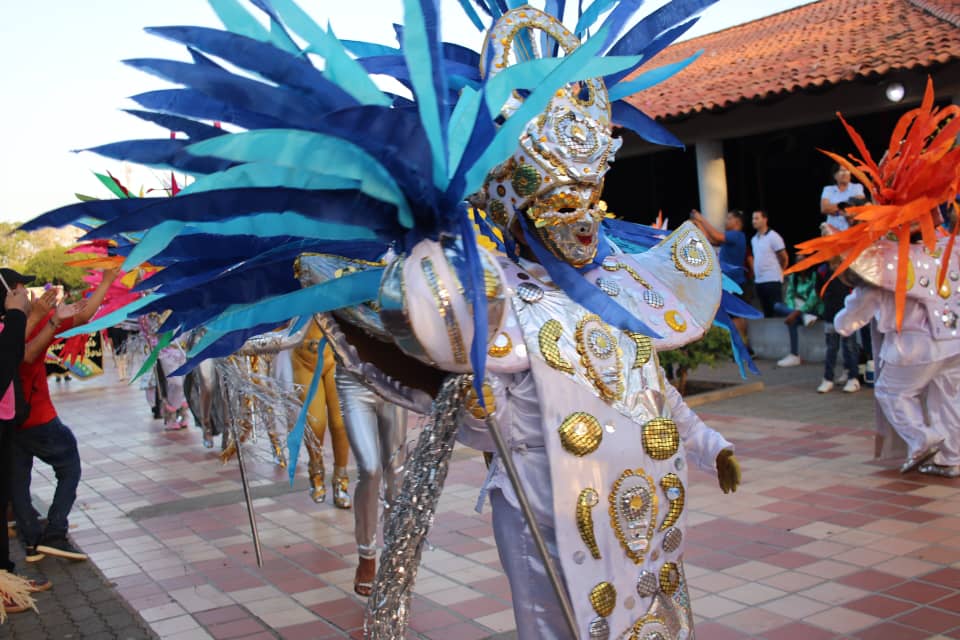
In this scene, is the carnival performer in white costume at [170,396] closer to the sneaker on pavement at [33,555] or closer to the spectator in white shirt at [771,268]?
the sneaker on pavement at [33,555]

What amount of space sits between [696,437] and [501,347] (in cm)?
82

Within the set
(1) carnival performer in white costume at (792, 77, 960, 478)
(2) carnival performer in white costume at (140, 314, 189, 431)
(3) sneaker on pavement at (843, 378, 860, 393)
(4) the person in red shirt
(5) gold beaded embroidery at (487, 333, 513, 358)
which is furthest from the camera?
(2) carnival performer in white costume at (140, 314, 189, 431)

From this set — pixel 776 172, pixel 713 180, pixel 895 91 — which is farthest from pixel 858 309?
pixel 776 172

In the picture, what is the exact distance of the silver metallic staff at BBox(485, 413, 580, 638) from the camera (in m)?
2.22

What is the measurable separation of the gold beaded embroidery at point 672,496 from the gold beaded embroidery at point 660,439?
0.06 metres

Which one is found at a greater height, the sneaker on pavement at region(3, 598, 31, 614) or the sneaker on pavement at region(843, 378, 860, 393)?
the sneaker on pavement at region(3, 598, 31, 614)

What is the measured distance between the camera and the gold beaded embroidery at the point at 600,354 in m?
2.61

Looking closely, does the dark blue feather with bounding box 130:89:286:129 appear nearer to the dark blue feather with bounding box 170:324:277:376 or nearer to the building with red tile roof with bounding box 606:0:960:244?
the dark blue feather with bounding box 170:324:277:376

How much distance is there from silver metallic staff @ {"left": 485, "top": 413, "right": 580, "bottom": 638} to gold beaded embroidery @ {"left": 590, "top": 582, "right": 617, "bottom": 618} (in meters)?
0.16

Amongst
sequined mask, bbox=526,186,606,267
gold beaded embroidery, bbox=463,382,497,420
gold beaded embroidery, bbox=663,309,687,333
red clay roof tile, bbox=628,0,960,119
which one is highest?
red clay roof tile, bbox=628,0,960,119

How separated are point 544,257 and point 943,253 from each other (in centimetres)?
464

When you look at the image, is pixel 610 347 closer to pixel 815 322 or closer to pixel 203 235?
pixel 203 235

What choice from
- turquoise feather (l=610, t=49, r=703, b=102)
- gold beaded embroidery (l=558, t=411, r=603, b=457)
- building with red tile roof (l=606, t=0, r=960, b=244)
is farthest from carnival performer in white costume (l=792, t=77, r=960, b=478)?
building with red tile roof (l=606, t=0, r=960, b=244)

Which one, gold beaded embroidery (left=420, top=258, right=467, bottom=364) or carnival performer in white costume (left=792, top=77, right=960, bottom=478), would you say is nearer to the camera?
gold beaded embroidery (left=420, top=258, right=467, bottom=364)
